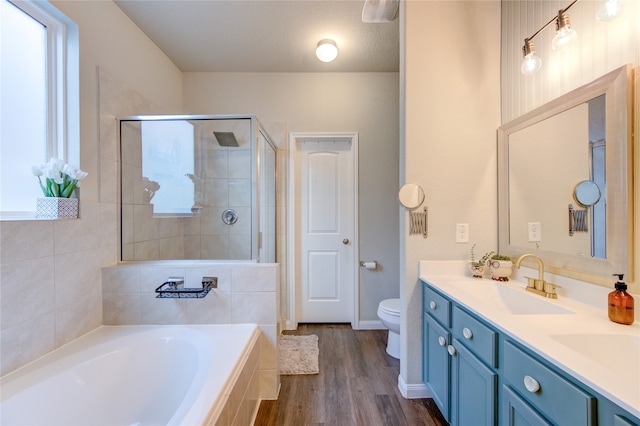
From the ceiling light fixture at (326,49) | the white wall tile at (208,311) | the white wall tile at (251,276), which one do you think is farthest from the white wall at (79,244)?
the ceiling light fixture at (326,49)

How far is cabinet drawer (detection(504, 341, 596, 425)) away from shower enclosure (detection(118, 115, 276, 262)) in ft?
4.69

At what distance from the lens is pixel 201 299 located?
5.42ft

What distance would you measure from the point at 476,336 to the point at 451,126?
125cm

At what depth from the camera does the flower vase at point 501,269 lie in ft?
5.01

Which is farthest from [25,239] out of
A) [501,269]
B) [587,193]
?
[587,193]

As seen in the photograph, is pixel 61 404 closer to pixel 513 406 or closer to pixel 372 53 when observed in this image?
pixel 513 406

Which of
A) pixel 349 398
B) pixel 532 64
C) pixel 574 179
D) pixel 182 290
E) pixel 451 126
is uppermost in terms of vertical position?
pixel 532 64

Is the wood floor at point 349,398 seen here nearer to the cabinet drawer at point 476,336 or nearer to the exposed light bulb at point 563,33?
the cabinet drawer at point 476,336

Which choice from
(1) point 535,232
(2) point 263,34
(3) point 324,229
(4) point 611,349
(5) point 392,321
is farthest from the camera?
(3) point 324,229

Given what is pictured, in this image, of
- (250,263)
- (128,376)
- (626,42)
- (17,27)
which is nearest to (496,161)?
(626,42)

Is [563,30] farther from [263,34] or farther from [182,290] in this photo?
[182,290]

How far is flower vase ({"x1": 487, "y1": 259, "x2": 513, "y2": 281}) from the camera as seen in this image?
1.53m

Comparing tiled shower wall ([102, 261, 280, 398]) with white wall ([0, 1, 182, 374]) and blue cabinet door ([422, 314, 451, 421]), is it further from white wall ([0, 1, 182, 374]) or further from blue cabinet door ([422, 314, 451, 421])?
blue cabinet door ([422, 314, 451, 421])

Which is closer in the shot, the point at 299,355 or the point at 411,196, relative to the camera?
the point at 411,196
